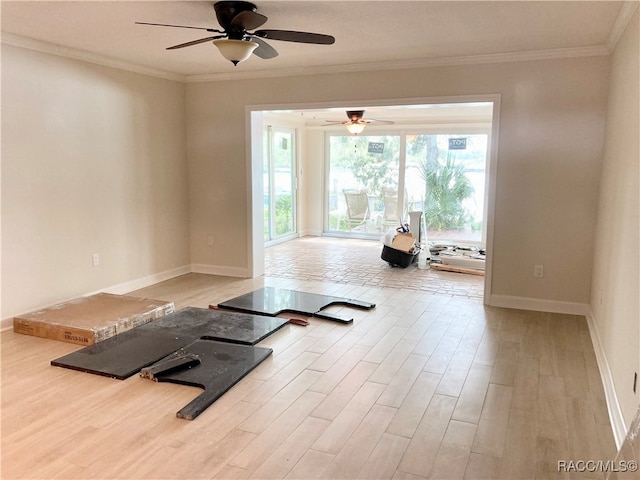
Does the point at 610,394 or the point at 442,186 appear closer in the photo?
the point at 610,394

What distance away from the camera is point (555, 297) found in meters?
4.82

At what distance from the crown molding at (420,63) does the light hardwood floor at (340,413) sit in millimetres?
2485

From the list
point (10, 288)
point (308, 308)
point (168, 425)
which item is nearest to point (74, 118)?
point (10, 288)

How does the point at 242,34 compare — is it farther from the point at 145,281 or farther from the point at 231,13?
the point at 145,281

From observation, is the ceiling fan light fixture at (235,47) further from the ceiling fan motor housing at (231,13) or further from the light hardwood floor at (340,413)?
the light hardwood floor at (340,413)

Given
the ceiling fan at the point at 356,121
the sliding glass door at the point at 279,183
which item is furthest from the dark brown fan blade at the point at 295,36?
the sliding glass door at the point at 279,183

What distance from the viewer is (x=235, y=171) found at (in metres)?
6.06

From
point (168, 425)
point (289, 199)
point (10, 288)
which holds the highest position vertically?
point (289, 199)

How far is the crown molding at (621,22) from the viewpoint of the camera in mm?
3088

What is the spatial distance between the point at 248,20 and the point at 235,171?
9.88 ft

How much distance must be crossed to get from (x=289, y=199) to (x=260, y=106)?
3.78 meters

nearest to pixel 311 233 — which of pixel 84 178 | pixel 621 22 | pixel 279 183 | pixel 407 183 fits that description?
pixel 279 183

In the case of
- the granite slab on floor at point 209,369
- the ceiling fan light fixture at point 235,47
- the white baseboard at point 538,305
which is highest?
the ceiling fan light fixture at point 235,47

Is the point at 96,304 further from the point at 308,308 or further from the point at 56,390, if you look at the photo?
the point at 308,308
